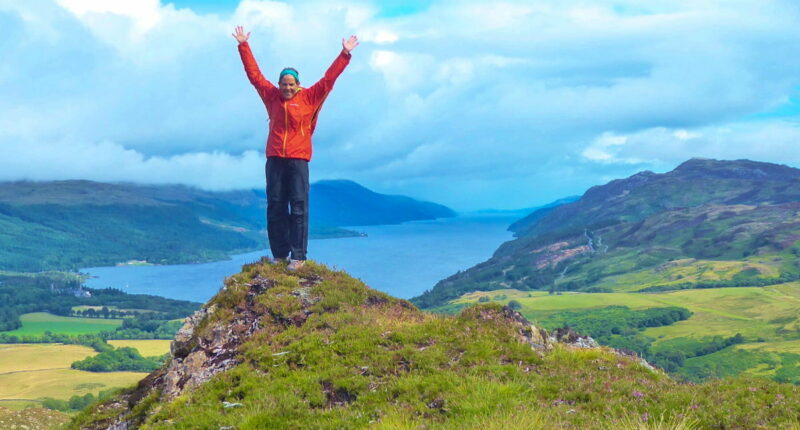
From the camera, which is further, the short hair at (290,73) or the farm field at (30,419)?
the farm field at (30,419)

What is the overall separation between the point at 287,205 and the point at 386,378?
9708 mm

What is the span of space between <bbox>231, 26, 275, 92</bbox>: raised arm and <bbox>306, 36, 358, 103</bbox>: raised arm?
154cm

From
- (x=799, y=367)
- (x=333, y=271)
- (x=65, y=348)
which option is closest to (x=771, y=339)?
(x=799, y=367)

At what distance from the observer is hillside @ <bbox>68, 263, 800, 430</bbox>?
10391 millimetres

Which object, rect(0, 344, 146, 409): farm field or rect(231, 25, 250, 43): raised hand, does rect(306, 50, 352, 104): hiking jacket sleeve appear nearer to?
rect(231, 25, 250, 43): raised hand

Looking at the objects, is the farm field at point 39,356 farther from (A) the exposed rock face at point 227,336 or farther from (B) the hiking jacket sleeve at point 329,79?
(B) the hiking jacket sleeve at point 329,79

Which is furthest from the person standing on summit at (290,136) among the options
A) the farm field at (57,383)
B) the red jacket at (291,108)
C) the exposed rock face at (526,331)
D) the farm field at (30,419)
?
the farm field at (57,383)

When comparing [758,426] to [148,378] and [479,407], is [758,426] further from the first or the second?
[148,378]

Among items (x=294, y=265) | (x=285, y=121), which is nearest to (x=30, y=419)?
(x=294, y=265)

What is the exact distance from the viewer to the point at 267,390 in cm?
1238

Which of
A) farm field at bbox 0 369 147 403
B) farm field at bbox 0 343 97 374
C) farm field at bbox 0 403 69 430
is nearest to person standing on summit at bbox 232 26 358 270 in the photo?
farm field at bbox 0 403 69 430

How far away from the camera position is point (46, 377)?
501 feet

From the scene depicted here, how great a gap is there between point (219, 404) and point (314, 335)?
10.9 feet

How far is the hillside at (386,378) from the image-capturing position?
34.1 ft
